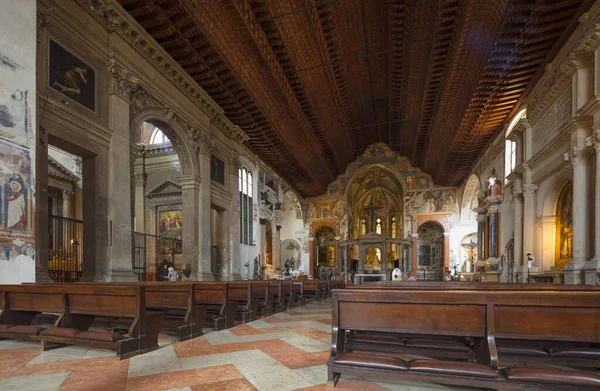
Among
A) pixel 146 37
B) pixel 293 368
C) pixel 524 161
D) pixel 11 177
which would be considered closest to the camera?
pixel 293 368

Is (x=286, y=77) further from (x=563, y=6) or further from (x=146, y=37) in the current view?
(x=563, y=6)

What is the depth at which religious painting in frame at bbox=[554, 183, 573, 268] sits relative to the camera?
9688mm

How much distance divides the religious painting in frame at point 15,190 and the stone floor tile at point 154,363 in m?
3.04

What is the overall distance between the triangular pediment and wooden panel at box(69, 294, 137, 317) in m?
13.4

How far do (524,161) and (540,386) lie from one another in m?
11.3

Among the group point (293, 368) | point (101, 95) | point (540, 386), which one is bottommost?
point (293, 368)

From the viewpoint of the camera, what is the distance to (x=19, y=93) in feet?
18.4

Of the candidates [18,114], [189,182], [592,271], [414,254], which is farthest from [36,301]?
[414,254]

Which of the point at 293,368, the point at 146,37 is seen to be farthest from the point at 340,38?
Result: the point at 293,368

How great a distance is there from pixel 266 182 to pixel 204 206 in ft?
27.0

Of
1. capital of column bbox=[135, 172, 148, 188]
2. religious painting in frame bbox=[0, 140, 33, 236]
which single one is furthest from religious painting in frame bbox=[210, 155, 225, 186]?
religious painting in frame bbox=[0, 140, 33, 236]

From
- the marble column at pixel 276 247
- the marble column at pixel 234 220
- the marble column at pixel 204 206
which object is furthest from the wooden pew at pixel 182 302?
the marble column at pixel 276 247

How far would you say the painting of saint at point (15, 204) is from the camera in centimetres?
528

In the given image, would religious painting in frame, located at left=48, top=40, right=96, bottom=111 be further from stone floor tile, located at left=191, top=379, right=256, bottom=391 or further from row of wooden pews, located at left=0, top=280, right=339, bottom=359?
stone floor tile, located at left=191, top=379, right=256, bottom=391
